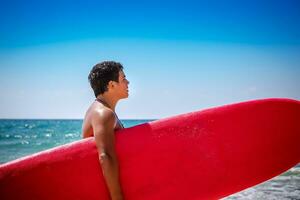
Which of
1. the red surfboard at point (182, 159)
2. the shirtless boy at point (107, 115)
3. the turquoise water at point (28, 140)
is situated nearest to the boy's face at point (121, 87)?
the shirtless boy at point (107, 115)

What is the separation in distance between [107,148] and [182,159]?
2.40ft

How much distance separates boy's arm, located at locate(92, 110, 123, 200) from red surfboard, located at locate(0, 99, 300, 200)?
1.00 ft

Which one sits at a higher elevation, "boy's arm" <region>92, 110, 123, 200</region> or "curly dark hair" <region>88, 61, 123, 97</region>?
"curly dark hair" <region>88, 61, 123, 97</region>

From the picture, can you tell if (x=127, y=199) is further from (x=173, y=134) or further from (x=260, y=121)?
(x=260, y=121)

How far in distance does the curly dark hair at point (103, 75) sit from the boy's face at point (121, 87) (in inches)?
1.1

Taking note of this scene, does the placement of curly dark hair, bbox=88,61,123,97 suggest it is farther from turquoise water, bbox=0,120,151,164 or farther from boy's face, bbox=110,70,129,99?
turquoise water, bbox=0,120,151,164

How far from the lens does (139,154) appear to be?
6.66 ft

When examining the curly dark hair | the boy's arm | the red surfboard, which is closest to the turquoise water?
the red surfboard

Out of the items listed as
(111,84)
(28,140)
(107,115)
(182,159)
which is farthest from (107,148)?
(28,140)

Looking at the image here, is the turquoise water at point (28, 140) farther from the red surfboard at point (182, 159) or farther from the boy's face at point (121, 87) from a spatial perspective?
the boy's face at point (121, 87)

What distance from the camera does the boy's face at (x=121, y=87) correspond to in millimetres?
1920

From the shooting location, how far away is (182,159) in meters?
2.13

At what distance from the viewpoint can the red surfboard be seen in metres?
1.94

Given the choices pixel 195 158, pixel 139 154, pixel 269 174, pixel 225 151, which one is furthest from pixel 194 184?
pixel 269 174
